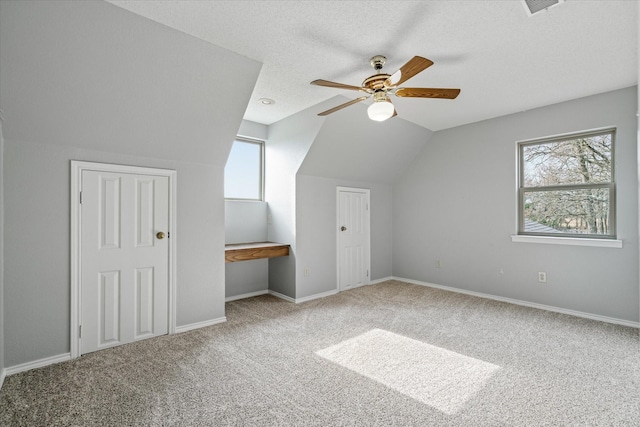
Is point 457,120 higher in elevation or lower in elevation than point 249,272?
higher

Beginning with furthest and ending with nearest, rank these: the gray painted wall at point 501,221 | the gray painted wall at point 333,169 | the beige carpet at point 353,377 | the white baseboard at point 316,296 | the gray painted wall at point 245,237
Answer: the gray painted wall at point 245,237, the white baseboard at point 316,296, the gray painted wall at point 333,169, the gray painted wall at point 501,221, the beige carpet at point 353,377

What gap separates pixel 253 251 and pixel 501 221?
3414mm

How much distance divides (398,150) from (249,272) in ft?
9.83

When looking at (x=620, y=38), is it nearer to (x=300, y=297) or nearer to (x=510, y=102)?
(x=510, y=102)

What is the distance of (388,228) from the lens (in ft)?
18.3

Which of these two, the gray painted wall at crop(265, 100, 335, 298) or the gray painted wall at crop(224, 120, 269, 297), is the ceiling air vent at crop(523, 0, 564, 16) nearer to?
the gray painted wall at crop(265, 100, 335, 298)

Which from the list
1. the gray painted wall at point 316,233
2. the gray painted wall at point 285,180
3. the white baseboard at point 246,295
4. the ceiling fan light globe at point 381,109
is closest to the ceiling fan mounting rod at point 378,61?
the ceiling fan light globe at point 381,109

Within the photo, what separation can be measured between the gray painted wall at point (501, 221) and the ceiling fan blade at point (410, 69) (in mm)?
2666

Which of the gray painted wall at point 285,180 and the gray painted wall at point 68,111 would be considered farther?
Result: the gray painted wall at point 285,180

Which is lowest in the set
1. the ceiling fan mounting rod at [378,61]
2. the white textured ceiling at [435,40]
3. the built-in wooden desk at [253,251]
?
the built-in wooden desk at [253,251]

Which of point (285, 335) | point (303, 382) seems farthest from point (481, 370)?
point (285, 335)

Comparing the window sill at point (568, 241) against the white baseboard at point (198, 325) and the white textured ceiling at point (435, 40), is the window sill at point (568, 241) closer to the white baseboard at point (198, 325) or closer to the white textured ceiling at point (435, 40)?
the white textured ceiling at point (435, 40)

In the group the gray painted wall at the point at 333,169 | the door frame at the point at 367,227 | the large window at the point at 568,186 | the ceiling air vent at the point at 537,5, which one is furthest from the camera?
the door frame at the point at 367,227

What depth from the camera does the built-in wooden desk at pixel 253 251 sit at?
3701 mm
